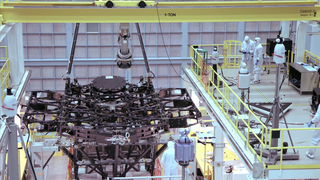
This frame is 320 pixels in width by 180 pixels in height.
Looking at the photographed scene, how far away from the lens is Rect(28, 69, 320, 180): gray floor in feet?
37.0

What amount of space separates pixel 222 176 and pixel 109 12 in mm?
6072

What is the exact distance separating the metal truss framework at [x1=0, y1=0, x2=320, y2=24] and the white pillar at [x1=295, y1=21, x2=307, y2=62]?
14.4 ft

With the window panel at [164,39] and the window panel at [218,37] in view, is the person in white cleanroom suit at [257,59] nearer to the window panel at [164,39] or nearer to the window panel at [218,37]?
the window panel at [218,37]

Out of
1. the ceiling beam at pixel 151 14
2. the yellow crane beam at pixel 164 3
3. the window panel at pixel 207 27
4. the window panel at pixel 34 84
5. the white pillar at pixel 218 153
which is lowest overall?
the white pillar at pixel 218 153

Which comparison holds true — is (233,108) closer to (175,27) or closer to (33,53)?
(175,27)

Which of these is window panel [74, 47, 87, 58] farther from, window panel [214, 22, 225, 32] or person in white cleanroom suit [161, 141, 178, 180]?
person in white cleanroom suit [161, 141, 178, 180]

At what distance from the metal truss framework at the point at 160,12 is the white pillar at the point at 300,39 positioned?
14.4 feet

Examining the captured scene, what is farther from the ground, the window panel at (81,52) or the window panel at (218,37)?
the window panel at (218,37)

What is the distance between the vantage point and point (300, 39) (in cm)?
→ 1752

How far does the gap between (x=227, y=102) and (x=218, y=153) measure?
2389mm

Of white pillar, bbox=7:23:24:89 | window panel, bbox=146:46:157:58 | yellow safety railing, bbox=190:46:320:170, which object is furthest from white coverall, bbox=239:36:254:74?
white pillar, bbox=7:23:24:89

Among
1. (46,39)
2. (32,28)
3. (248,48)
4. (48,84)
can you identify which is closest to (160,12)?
(248,48)

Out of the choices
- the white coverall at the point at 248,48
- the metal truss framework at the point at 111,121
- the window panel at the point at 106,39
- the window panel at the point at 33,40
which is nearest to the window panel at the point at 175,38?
the window panel at the point at 106,39

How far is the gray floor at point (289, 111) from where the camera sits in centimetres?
1129
